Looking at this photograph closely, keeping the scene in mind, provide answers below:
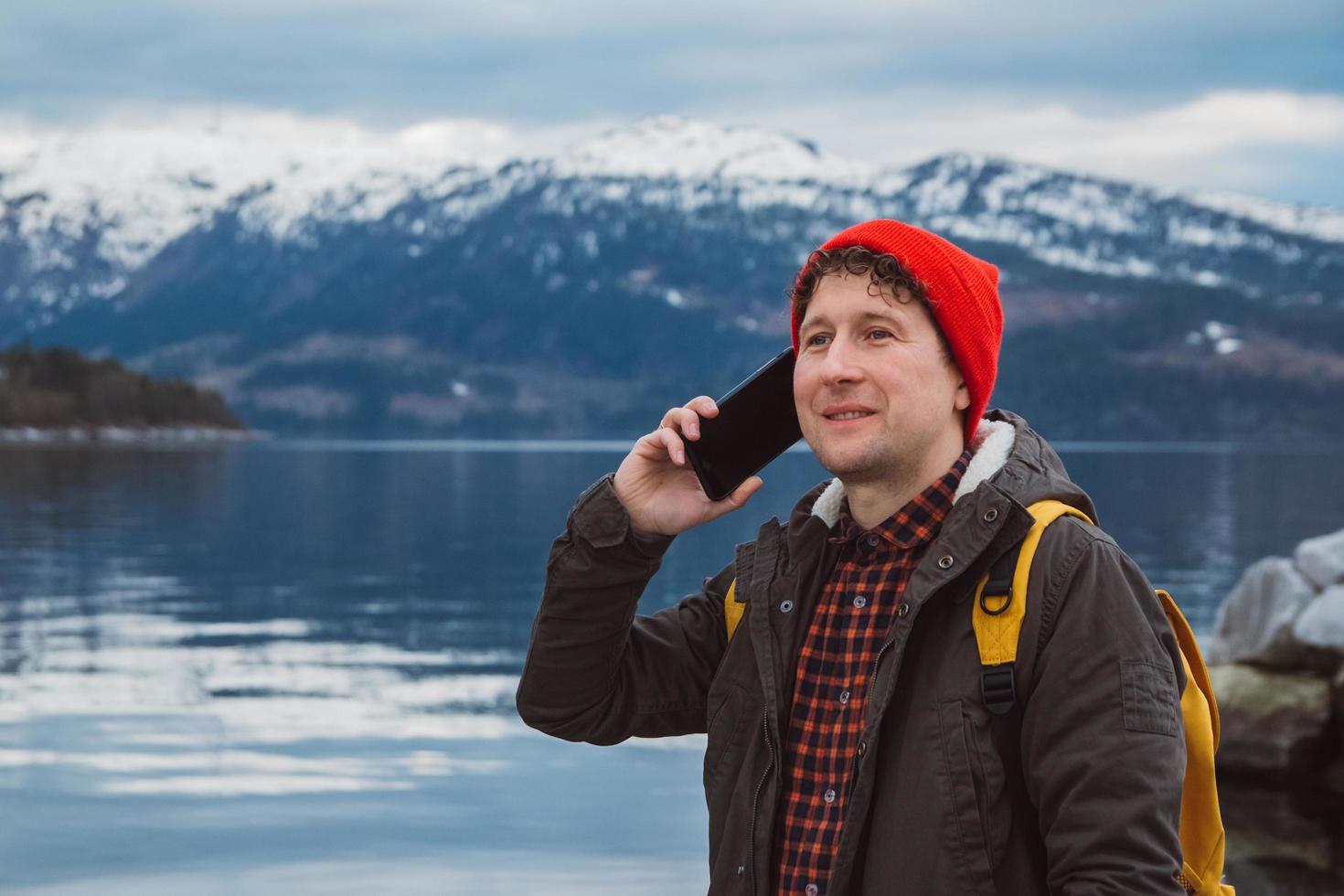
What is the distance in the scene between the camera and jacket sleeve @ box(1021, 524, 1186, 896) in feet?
8.55

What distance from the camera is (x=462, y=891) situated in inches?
372

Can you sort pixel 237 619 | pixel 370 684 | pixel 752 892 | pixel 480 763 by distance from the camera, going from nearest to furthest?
pixel 752 892 < pixel 480 763 < pixel 370 684 < pixel 237 619

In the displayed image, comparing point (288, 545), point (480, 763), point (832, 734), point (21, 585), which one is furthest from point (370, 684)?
point (288, 545)

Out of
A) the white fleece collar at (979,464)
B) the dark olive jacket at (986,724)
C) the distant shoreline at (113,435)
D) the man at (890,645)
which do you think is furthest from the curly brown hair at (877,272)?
the distant shoreline at (113,435)

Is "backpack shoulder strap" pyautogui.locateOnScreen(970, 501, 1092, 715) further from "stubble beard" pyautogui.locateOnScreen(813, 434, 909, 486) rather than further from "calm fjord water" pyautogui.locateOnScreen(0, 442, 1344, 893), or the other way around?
"calm fjord water" pyautogui.locateOnScreen(0, 442, 1344, 893)

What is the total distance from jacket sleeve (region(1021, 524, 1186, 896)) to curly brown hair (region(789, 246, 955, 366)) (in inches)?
23.7

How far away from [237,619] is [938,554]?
23.6 m

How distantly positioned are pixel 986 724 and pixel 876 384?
713 mm

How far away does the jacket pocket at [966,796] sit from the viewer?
106 inches

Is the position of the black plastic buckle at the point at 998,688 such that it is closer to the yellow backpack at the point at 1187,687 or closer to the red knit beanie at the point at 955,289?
the yellow backpack at the point at 1187,687

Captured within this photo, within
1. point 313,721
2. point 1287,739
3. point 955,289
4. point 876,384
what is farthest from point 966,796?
point 313,721

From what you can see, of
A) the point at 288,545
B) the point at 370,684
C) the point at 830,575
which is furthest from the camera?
the point at 288,545

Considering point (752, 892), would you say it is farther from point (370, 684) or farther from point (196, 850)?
point (370, 684)

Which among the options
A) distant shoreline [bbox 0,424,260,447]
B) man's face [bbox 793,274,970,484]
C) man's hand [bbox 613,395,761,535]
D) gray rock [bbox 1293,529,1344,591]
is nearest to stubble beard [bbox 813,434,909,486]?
man's face [bbox 793,274,970,484]
